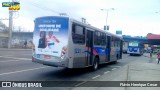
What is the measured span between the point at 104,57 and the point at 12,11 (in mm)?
41158

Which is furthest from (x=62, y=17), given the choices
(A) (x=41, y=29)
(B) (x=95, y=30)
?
(B) (x=95, y=30)

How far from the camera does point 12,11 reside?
185 feet

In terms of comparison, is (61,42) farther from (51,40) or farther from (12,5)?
(12,5)

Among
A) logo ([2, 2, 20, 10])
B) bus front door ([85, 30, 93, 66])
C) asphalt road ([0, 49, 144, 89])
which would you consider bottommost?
asphalt road ([0, 49, 144, 89])

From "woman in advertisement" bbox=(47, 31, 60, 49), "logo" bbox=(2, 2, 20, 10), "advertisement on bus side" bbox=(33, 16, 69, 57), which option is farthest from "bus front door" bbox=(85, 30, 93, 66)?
"logo" bbox=(2, 2, 20, 10)

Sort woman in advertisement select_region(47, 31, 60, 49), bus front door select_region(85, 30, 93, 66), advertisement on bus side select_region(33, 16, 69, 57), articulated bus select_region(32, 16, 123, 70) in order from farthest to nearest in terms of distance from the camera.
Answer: bus front door select_region(85, 30, 93, 66)
woman in advertisement select_region(47, 31, 60, 49)
advertisement on bus side select_region(33, 16, 69, 57)
articulated bus select_region(32, 16, 123, 70)

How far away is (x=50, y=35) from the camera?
13.3 meters

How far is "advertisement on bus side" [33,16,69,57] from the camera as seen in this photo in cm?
1292

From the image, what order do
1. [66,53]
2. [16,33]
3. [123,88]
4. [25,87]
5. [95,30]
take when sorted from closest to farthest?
[25,87], [123,88], [66,53], [95,30], [16,33]

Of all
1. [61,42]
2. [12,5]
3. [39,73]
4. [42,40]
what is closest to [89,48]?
[61,42]

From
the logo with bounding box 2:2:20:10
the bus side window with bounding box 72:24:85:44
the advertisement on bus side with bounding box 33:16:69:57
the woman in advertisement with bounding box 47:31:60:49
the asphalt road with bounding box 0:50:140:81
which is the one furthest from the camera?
the logo with bounding box 2:2:20:10

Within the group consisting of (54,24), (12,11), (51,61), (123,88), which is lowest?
(123,88)

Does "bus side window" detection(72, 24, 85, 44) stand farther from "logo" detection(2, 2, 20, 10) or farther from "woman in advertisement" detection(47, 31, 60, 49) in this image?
"logo" detection(2, 2, 20, 10)

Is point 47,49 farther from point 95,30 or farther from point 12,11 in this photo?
point 12,11
